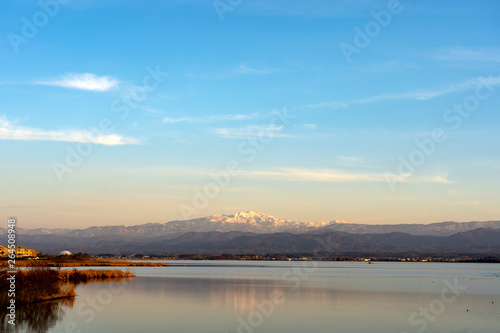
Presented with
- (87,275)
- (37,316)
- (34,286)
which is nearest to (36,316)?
(37,316)

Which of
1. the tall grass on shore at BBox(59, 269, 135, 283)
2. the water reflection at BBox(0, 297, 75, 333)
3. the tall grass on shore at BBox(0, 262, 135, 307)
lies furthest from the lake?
the tall grass on shore at BBox(59, 269, 135, 283)

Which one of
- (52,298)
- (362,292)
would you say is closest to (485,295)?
(362,292)

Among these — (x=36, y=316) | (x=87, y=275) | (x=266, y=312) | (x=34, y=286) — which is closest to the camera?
(x=36, y=316)

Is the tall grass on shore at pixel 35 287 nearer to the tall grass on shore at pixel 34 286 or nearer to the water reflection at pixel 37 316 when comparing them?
the tall grass on shore at pixel 34 286

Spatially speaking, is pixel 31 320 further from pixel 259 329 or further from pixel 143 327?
pixel 259 329

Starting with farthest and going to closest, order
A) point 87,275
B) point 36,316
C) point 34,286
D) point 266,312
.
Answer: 1. point 87,275
2. point 34,286
3. point 266,312
4. point 36,316

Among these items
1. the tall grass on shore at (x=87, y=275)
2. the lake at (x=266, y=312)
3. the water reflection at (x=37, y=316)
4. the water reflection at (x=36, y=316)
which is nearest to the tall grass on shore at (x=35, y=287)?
the water reflection at (x=37, y=316)

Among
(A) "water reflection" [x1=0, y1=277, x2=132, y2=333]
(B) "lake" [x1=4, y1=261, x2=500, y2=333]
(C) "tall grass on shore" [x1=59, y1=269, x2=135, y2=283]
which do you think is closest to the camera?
(A) "water reflection" [x1=0, y1=277, x2=132, y2=333]

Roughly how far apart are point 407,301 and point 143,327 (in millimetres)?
21758

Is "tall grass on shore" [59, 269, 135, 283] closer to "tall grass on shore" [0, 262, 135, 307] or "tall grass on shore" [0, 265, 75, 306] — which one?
"tall grass on shore" [0, 262, 135, 307]

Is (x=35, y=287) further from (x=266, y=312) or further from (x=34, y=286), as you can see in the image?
(x=266, y=312)

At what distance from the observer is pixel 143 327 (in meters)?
28.2

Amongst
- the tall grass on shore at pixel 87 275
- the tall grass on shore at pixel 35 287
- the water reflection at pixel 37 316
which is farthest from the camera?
the tall grass on shore at pixel 87 275

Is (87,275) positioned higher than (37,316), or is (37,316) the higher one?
(87,275)
